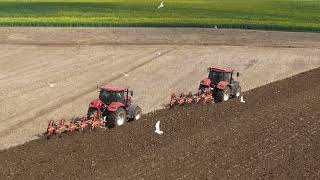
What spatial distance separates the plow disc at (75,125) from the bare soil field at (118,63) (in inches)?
53.1

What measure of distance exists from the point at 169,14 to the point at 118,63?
1207 inches

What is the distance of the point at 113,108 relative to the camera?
820 inches

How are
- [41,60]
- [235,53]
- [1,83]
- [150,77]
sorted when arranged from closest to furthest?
[1,83], [150,77], [41,60], [235,53]

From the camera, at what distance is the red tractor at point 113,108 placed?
20.9 metres

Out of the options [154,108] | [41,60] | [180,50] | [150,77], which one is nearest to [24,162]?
[154,108]

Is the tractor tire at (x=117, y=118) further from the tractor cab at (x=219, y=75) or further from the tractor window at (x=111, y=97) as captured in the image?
the tractor cab at (x=219, y=75)

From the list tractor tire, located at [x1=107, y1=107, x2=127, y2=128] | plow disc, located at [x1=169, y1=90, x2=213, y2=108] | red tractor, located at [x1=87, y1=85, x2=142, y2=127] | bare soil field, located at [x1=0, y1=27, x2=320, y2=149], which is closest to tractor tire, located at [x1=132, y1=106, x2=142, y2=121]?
red tractor, located at [x1=87, y1=85, x2=142, y2=127]

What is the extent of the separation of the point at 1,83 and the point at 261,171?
19022 mm

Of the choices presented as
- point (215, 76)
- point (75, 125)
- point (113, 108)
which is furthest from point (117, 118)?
point (215, 76)

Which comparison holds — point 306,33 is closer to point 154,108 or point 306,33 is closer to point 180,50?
point 180,50

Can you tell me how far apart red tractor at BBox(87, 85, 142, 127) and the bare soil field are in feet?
8.55

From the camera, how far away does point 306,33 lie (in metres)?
54.9

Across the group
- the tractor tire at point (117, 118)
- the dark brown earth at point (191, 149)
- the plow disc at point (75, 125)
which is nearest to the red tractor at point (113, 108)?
the tractor tire at point (117, 118)

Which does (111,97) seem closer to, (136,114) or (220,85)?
(136,114)
